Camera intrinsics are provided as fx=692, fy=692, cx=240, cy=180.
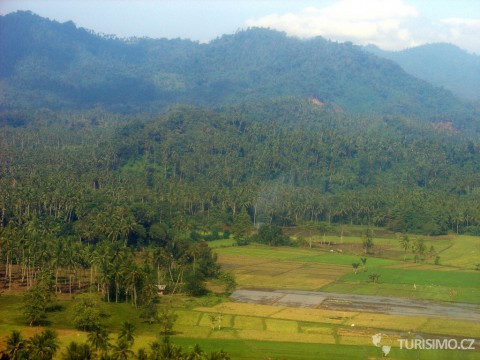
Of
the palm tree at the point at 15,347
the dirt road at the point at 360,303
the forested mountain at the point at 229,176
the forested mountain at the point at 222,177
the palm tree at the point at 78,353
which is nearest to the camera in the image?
the palm tree at the point at 15,347

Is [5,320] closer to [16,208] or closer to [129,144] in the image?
[16,208]

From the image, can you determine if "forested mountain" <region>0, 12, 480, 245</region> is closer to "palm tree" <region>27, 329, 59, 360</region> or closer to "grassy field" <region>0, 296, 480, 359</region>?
"grassy field" <region>0, 296, 480, 359</region>

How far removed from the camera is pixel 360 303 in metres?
67.8

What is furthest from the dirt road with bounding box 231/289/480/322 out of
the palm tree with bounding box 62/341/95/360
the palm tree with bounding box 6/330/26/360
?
the palm tree with bounding box 6/330/26/360

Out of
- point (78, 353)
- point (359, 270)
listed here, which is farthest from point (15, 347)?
point (359, 270)

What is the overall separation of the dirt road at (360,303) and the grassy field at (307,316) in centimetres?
200

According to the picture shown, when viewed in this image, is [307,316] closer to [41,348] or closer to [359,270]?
[359,270]

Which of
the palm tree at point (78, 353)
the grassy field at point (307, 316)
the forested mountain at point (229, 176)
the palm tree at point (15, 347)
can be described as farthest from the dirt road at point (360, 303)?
the forested mountain at point (229, 176)

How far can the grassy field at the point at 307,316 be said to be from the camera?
52.5m

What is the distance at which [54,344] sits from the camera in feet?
150

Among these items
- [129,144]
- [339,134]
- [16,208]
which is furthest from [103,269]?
[339,134]

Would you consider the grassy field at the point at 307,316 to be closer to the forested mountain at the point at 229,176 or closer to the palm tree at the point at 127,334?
the palm tree at the point at 127,334

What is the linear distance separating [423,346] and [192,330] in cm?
1847

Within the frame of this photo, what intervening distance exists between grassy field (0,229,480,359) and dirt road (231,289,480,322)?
2.00 metres
